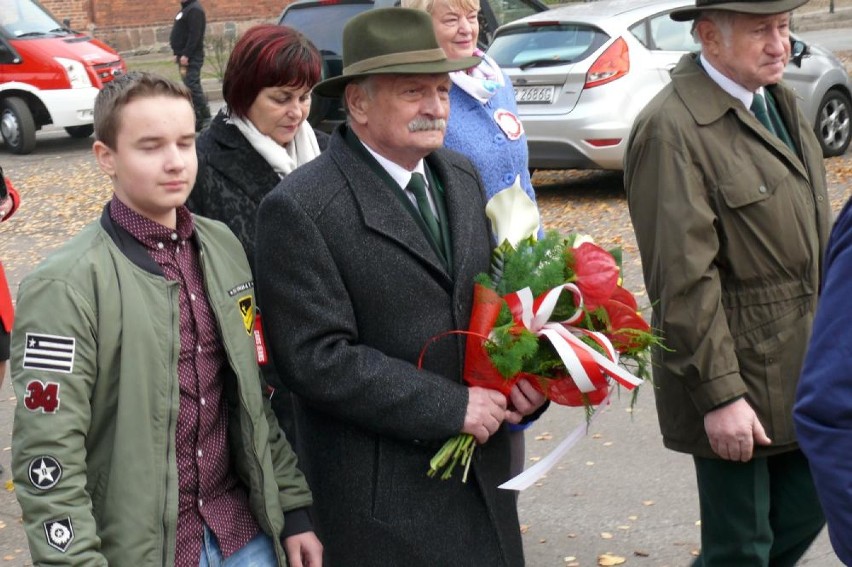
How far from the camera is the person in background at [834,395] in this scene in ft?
6.51

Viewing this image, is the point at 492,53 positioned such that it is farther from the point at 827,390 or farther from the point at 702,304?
the point at 827,390

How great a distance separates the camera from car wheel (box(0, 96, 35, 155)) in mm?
17625

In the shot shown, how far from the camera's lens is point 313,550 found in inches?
121

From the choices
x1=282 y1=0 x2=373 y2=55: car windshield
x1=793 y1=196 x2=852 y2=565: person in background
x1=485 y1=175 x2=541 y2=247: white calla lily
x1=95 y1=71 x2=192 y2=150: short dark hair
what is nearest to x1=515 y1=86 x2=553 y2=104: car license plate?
x1=282 y1=0 x2=373 y2=55: car windshield

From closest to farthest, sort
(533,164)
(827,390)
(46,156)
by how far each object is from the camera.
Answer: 1. (827,390)
2. (533,164)
3. (46,156)

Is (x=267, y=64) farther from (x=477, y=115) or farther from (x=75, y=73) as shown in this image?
(x=75, y=73)

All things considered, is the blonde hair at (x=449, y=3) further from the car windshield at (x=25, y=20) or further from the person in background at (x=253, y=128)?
the car windshield at (x=25, y=20)

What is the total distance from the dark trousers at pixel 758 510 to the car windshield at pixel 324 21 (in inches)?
366

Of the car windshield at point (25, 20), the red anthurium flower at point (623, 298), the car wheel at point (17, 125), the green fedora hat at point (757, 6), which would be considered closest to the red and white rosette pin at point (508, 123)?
the green fedora hat at point (757, 6)

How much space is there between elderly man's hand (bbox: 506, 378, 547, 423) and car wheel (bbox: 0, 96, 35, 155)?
621 inches

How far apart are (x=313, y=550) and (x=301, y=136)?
57.7 inches

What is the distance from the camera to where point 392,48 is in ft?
10.1

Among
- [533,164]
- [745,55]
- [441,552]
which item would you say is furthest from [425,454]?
[533,164]

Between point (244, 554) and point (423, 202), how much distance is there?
95cm
